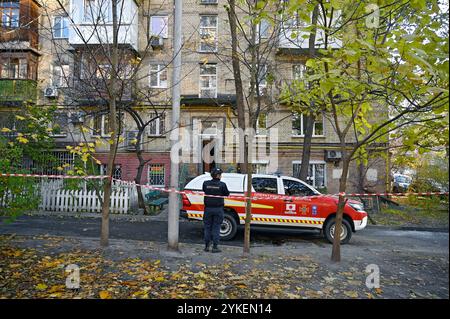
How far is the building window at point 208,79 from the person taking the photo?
19.5m

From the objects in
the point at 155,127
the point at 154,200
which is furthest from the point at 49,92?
the point at 154,200

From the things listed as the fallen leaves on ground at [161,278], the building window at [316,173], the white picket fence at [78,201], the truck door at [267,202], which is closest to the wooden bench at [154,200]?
the white picket fence at [78,201]

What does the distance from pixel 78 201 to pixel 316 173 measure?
47.8 ft

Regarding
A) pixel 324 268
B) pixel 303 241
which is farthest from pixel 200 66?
pixel 324 268

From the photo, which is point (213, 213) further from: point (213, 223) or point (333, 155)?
point (333, 155)

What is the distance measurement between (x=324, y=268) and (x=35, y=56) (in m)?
22.4

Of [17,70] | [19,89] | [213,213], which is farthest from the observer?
[17,70]

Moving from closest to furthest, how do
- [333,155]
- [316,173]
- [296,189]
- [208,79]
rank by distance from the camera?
[296,189] < [333,155] < [316,173] < [208,79]

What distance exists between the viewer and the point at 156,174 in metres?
19.1

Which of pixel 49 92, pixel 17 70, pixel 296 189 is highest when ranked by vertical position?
pixel 17 70

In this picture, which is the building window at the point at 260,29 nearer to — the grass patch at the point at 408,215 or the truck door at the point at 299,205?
the truck door at the point at 299,205

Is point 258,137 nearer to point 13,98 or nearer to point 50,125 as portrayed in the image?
point 50,125

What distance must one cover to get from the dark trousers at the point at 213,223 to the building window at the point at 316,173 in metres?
13.2

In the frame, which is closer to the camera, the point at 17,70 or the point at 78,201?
the point at 78,201
